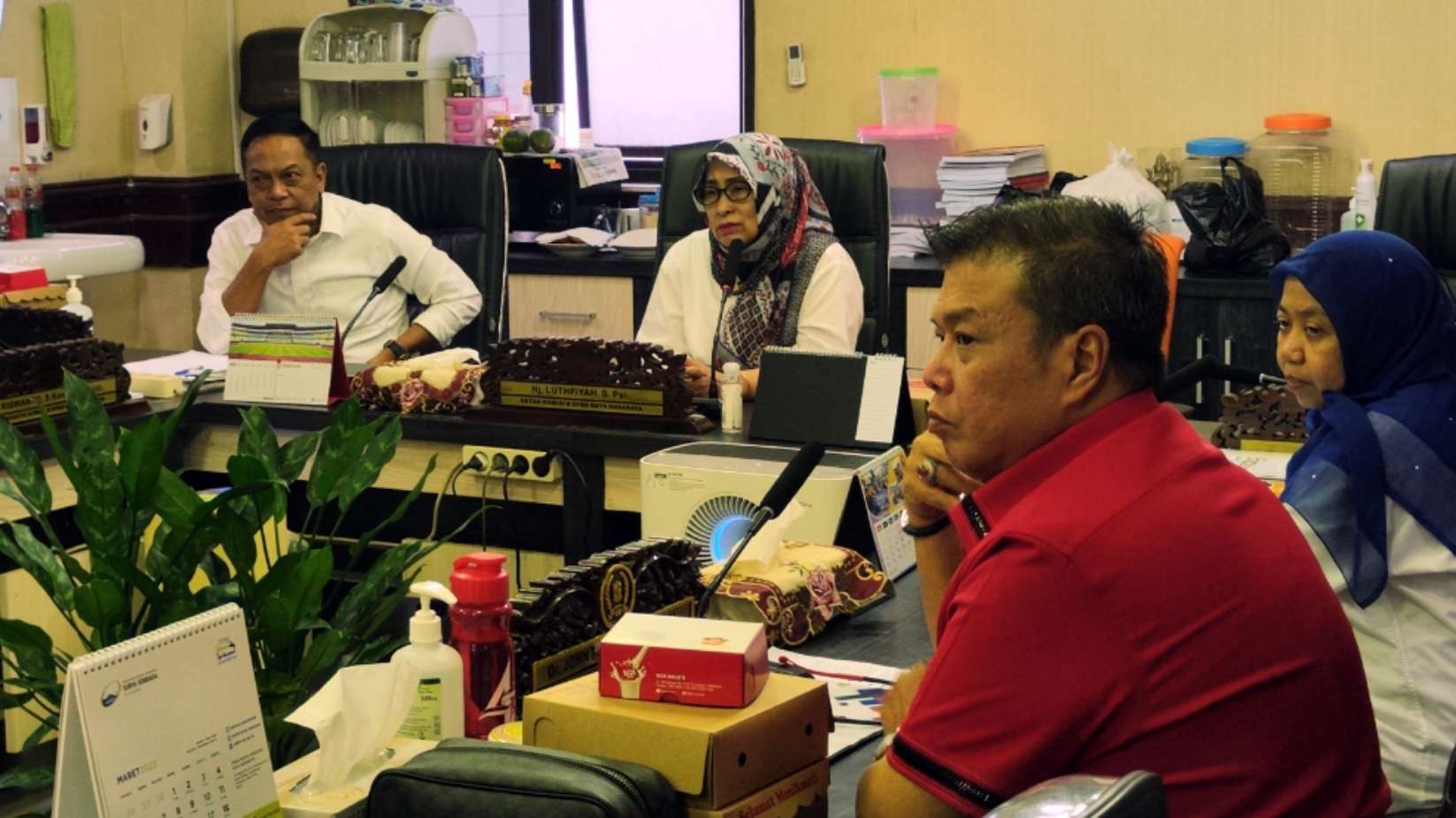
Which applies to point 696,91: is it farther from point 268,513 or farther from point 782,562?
point 268,513

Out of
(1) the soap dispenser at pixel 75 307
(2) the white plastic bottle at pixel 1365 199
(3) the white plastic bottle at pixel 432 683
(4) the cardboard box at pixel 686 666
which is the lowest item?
(3) the white plastic bottle at pixel 432 683

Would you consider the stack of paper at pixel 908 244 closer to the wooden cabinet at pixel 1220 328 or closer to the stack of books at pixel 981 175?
the stack of books at pixel 981 175

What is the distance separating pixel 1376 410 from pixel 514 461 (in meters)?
1.42

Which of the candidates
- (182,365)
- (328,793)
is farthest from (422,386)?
(328,793)

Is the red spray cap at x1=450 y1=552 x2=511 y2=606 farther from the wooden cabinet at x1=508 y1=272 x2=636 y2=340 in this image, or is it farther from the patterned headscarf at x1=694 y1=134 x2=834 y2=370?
the wooden cabinet at x1=508 y1=272 x2=636 y2=340

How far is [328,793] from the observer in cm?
137

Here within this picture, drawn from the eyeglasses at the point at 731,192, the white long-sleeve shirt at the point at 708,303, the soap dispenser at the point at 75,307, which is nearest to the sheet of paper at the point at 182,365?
the soap dispenser at the point at 75,307

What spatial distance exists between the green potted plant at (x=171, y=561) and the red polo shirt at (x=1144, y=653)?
527mm

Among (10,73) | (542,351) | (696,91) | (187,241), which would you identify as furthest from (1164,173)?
(10,73)

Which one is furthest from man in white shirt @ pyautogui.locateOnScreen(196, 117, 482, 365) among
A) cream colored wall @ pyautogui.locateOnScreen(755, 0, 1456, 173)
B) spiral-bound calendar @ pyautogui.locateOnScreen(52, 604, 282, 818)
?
spiral-bound calendar @ pyautogui.locateOnScreen(52, 604, 282, 818)

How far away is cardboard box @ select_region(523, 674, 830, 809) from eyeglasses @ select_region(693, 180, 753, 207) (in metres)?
2.15

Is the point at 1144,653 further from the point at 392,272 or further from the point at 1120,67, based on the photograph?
the point at 1120,67

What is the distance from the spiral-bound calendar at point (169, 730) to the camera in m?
1.19

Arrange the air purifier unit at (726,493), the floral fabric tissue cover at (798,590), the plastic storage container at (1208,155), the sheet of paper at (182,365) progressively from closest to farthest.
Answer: the floral fabric tissue cover at (798,590), the air purifier unit at (726,493), the sheet of paper at (182,365), the plastic storage container at (1208,155)
